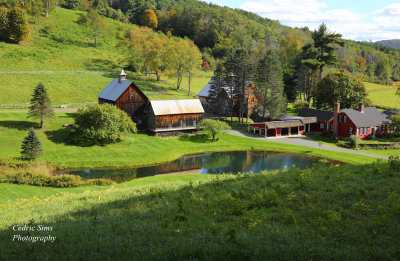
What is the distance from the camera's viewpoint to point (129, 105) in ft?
159

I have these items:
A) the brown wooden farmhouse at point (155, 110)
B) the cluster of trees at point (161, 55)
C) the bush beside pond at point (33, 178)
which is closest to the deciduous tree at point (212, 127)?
the brown wooden farmhouse at point (155, 110)

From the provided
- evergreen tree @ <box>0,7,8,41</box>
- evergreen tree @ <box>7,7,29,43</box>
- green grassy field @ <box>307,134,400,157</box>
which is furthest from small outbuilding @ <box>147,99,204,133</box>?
evergreen tree @ <box>0,7,8,41</box>

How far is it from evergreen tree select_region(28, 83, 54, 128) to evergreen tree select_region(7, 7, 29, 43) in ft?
156

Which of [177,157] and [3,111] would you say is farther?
[3,111]

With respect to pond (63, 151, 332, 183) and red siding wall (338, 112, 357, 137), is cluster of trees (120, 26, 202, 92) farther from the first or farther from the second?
pond (63, 151, 332, 183)

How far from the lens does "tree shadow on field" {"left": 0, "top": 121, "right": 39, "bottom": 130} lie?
41.5m

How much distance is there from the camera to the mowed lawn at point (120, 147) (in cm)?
3603

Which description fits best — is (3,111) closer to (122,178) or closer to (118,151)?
(118,151)

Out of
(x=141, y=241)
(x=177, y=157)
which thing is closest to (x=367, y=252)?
(x=141, y=241)

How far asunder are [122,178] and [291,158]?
67.1 feet

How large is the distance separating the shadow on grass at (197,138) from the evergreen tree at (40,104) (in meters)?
17.5

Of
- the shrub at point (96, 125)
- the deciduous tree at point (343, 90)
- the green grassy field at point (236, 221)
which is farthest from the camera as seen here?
the deciduous tree at point (343, 90)

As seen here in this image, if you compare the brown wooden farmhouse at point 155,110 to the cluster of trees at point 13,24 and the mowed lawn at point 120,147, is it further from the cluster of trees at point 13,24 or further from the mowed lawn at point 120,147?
the cluster of trees at point 13,24

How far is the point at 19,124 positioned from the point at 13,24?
1895 inches
